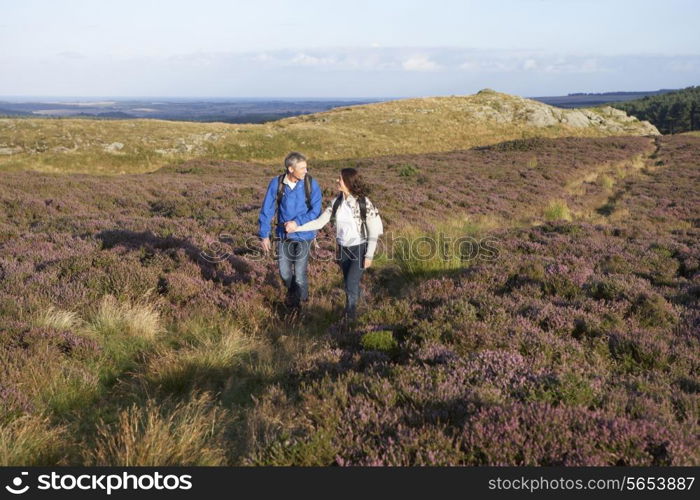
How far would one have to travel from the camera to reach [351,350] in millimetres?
5266

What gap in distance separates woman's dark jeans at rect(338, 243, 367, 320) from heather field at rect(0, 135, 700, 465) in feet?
0.74

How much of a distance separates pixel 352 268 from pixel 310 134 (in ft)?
153

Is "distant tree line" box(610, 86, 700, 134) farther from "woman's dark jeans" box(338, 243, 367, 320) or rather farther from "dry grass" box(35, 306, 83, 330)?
"dry grass" box(35, 306, 83, 330)

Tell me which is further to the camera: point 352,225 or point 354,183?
point 352,225

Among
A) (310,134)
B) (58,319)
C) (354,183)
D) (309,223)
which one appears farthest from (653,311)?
(310,134)

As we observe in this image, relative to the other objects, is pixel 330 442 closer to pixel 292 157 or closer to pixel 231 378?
pixel 231 378

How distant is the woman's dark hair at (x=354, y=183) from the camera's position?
6.10 m

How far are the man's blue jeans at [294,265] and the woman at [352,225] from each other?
44cm

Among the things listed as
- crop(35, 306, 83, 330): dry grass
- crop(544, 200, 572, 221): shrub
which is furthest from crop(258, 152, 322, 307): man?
crop(544, 200, 572, 221): shrub

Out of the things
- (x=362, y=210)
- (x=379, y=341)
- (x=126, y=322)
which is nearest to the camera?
(x=379, y=341)

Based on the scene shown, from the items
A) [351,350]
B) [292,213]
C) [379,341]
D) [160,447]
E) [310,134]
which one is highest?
[310,134]

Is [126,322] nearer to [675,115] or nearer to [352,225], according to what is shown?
[352,225]

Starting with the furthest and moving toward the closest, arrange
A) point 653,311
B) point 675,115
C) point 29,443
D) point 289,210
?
1. point 675,115
2. point 289,210
3. point 653,311
4. point 29,443

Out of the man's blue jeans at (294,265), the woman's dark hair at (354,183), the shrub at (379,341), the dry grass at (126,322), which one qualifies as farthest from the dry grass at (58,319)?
the woman's dark hair at (354,183)
